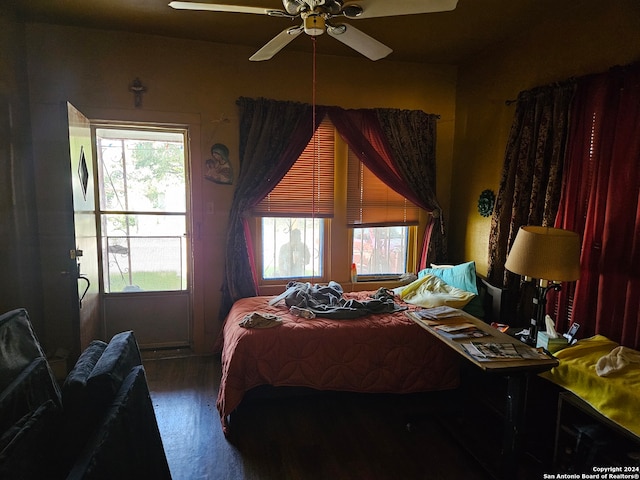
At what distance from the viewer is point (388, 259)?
163 inches

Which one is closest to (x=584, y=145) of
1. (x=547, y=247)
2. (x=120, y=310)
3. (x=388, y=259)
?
(x=547, y=247)

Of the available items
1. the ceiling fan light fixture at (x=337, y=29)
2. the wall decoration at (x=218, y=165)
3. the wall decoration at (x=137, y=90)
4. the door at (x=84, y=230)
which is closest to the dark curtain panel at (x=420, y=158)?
the wall decoration at (x=218, y=165)

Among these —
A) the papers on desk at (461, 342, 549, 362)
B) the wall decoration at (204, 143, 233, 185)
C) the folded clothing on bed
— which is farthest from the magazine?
the wall decoration at (204, 143, 233, 185)

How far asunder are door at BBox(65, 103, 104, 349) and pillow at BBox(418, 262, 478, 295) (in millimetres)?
3065

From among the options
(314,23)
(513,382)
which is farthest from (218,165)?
(513,382)

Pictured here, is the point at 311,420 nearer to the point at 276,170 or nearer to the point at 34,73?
the point at 276,170

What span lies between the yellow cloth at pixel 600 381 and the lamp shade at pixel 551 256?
0.44m

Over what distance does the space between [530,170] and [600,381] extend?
1.68 m

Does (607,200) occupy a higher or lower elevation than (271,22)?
lower

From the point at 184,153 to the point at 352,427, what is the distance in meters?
2.83

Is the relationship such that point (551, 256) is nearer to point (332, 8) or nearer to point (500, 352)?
point (500, 352)

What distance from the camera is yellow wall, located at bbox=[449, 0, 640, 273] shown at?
2.38 metres

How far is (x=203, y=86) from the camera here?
344cm

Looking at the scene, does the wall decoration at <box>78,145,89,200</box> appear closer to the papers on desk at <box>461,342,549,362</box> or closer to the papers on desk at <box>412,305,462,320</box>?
the papers on desk at <box>412,305,462,320</box>
